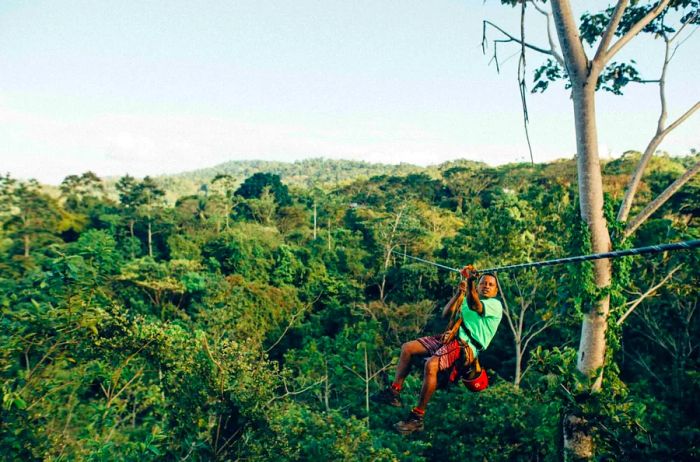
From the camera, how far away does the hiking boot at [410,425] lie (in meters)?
3.43

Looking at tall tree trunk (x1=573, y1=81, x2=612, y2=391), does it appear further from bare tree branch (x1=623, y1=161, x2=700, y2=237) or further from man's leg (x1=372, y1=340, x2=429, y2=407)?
man's leg (x1=372, y1=340, x2=429, y2=407)

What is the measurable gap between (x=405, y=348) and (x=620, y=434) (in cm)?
227

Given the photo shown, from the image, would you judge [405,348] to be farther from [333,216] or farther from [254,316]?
[333,216]

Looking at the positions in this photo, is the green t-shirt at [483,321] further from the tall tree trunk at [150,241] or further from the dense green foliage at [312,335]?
the tall tree trunk at [150,241]

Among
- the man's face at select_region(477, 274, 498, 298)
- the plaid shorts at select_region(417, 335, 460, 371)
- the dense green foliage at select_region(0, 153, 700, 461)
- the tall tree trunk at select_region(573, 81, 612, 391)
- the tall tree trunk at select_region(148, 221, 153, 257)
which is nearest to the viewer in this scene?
the plaid shorts at select_region(417, 335, 460, 371)

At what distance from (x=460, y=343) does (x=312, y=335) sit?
20.0m

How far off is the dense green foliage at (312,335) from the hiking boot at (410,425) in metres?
1.57

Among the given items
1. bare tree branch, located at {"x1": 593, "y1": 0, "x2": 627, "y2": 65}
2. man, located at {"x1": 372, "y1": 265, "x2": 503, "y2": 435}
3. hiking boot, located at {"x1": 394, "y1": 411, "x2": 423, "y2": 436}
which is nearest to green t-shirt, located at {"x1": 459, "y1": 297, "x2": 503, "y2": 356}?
man, located at {"x1": 372, "y1": 265, "x2": 503, "y2": 435}

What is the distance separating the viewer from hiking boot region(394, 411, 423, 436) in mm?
3434

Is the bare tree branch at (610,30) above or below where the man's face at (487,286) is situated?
above

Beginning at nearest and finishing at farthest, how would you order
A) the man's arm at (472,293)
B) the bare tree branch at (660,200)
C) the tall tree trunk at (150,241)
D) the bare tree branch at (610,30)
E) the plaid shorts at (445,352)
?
the man's arm at (472,293), the plaid shorts at (445,352), the bare tree branch at (610,30), the bare tree branch at (660,200), the tall tree trunk at (150,241)

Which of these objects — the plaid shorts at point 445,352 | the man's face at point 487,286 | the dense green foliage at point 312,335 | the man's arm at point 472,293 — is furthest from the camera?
the dense green foliage at point 312,335

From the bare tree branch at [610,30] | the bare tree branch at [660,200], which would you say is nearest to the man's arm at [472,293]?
the bare tree branch at [660,200]

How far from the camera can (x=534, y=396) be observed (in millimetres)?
10375
